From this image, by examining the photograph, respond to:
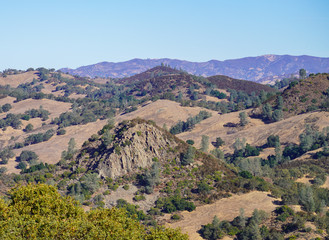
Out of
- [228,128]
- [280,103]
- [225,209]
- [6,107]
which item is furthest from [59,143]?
[225,209]

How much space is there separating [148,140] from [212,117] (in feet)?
245

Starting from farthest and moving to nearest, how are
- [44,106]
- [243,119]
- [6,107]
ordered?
[44,106], [6,107], [243,119]

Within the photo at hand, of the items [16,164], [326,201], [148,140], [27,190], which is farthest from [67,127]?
[27,190]

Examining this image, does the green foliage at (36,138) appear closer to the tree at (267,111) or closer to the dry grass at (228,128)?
the dry grass at (228,128)

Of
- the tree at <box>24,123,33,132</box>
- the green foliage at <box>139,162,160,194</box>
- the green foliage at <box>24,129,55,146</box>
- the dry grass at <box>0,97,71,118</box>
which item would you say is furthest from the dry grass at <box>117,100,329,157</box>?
the green foliage at <box>139,162,160,194</box>

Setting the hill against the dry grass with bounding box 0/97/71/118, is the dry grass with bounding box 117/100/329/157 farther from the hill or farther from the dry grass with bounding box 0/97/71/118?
the dry grass with bounding box 0/97/71/118

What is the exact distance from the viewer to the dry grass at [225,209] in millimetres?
53881

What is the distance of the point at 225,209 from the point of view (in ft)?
186

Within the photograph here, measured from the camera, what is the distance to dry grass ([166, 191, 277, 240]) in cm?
5388

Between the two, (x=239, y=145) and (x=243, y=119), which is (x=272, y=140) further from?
(x=243, y=119)

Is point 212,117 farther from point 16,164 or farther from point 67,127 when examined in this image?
point 16,164

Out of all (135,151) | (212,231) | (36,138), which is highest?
(135,151)

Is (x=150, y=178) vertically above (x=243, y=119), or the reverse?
(x=243, y=119)

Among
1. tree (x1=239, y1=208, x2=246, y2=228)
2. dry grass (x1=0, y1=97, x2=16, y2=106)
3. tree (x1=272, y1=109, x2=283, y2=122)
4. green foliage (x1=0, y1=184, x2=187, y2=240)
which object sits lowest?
tree (x1=239, y1=208, x2=246, y2=228)
